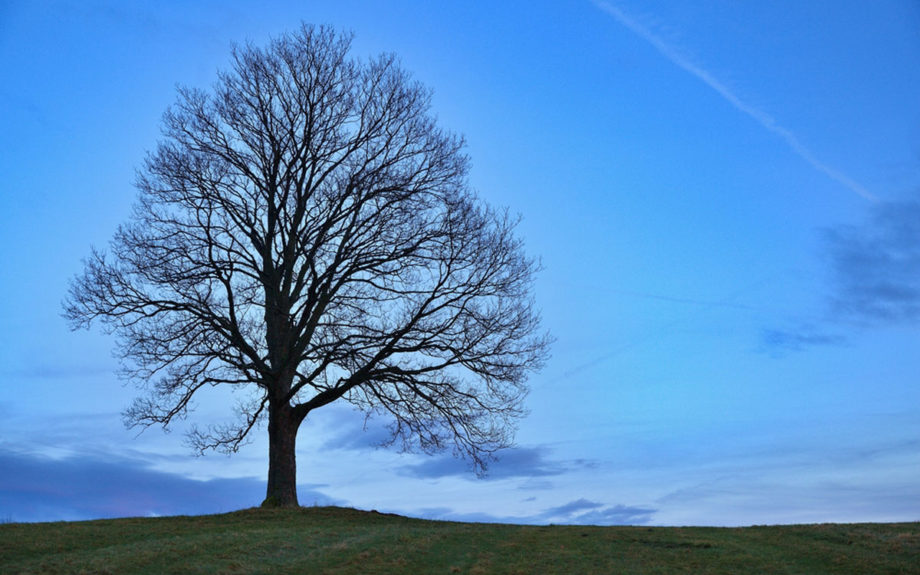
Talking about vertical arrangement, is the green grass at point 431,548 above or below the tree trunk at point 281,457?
below

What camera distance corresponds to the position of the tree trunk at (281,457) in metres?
23.8

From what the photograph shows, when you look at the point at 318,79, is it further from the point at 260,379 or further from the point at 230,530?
the point at 230,530

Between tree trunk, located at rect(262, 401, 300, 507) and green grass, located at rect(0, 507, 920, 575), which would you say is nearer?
green grass, located at rect(0, 507, 920, 575)

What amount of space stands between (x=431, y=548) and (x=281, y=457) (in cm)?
887

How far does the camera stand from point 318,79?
86.1ft

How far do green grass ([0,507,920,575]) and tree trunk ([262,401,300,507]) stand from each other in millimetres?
2062

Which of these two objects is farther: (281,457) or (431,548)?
(281,457)

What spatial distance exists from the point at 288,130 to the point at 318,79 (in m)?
2.11

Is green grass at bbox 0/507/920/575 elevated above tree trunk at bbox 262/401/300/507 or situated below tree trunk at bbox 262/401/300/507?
below

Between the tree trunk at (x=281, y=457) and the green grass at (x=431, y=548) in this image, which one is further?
the tree trunk at (x=281, y=457)

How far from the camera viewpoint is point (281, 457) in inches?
943

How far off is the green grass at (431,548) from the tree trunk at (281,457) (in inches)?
81.2

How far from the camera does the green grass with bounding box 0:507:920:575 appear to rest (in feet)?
47.9

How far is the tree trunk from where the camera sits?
936 inches
